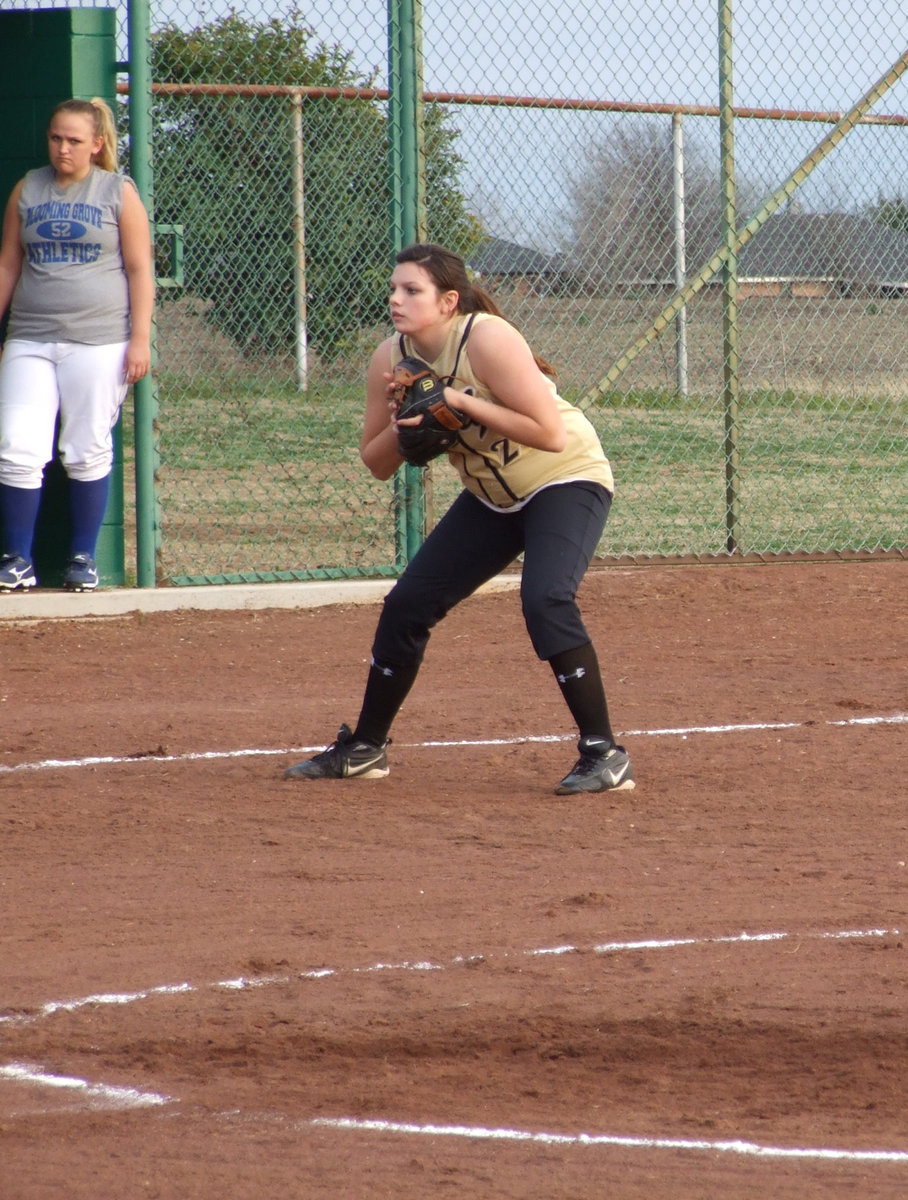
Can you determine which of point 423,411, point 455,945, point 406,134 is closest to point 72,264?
point 406,134

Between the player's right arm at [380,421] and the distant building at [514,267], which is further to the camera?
the distant building at [514,267]

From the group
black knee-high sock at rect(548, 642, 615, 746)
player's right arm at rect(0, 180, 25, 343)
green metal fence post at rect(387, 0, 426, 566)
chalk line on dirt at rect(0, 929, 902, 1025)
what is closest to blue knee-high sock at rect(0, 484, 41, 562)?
player's right arm at rect(0, 180, 25, 343)

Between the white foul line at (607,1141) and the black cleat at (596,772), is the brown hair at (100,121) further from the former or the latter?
the white foul line at (607,1141)

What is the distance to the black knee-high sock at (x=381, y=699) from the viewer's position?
5.87 meters

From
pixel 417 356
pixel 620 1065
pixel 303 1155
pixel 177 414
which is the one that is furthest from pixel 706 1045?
pixel 177 414

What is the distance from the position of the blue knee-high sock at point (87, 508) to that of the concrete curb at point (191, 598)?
0.27 metres

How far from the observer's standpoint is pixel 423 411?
535 centimetres

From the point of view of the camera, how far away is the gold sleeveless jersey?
5.57m

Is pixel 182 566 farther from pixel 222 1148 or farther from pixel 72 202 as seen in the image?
pixel 222 1148

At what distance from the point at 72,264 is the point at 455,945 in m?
5.21

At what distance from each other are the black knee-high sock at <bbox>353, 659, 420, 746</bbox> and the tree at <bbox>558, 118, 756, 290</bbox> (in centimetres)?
460

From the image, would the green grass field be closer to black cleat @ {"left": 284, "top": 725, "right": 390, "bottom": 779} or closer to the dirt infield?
the dirt infield

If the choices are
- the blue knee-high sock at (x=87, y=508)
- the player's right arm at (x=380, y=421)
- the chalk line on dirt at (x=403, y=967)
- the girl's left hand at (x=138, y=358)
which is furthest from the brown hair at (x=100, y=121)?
the chalk line on dirt at (x=403, y=967)

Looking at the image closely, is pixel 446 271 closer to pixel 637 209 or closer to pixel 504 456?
pixel 504 456
